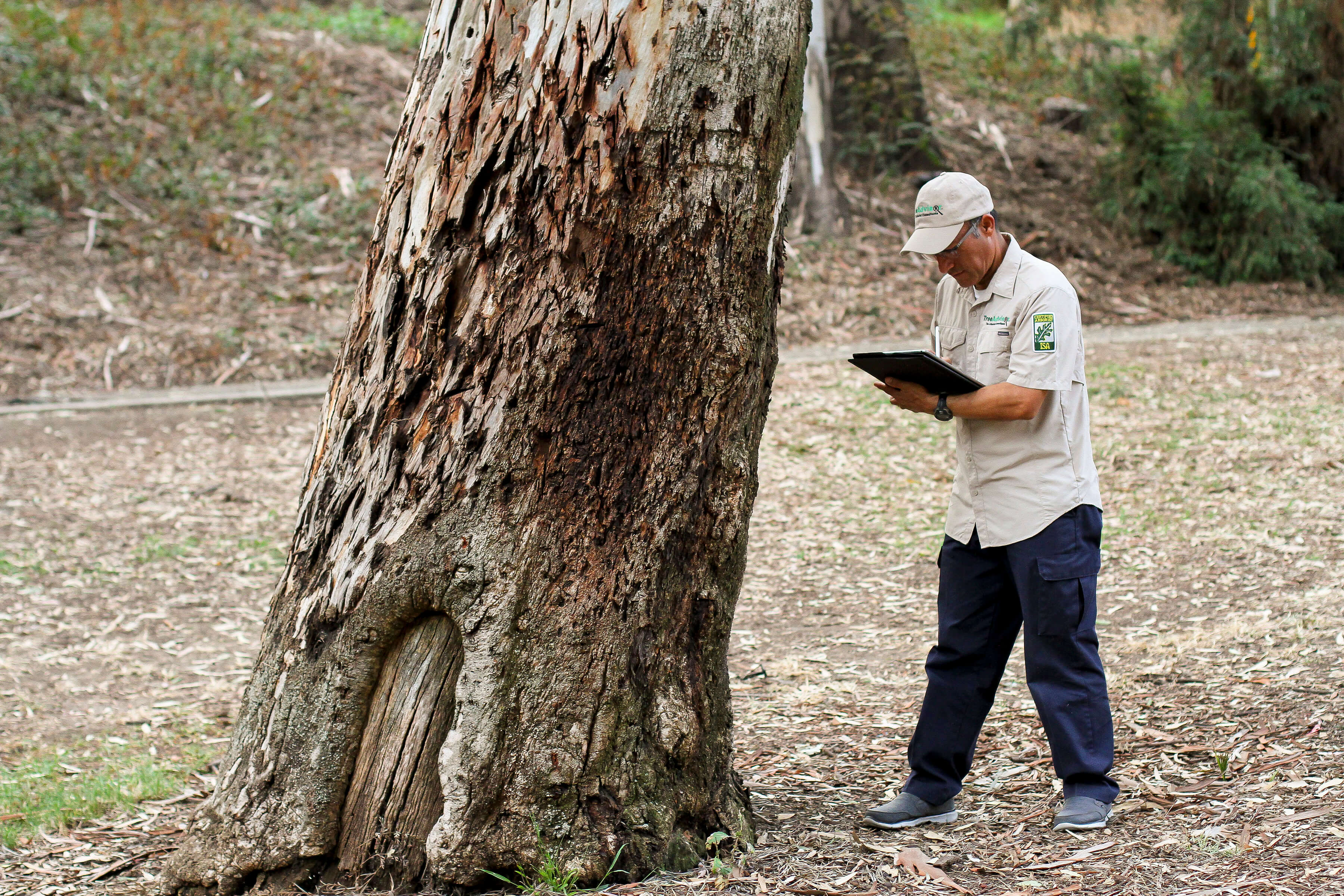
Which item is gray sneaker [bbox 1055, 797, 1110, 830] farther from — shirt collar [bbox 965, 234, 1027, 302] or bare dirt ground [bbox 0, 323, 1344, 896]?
shirt collar [bbox 965, 234, 1027, 302]

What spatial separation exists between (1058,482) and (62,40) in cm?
1390

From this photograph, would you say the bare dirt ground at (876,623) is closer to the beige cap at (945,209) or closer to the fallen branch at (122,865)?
the fallen branch at (122,865)

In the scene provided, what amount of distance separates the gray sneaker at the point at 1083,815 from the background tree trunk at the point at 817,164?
10416 mm

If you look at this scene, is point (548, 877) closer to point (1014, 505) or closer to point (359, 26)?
point (1014, 505)

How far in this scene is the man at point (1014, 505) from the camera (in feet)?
10.9

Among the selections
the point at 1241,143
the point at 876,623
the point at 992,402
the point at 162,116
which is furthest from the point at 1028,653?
the point at 162,116

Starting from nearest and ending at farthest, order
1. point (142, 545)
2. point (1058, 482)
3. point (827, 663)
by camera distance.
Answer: point (1058, 482) → point (827, 663) → point (142, 545)

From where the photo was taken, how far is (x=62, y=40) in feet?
45.0

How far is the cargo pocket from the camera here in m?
3.33

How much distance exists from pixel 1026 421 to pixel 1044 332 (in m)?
0.26

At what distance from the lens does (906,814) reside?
357cm

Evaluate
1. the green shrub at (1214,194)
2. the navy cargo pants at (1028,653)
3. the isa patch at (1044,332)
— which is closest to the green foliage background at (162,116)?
the green shrub at (1214,194)

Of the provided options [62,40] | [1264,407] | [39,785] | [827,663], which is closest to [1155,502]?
[1264,407]

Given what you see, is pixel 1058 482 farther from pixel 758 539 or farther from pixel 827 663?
pixel 758 539
